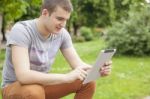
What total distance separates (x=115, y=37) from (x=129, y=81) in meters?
8.58

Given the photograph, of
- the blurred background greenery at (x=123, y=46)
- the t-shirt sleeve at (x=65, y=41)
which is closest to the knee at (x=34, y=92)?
the t-shirt sleeve at (x=65, y=41)

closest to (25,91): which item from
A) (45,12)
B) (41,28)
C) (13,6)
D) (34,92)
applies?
(34,92)

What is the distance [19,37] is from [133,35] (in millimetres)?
14304

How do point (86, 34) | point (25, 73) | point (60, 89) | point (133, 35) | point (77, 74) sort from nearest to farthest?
point (25, 73), point (77, 74), point (60, 89), point (133, 35), point (86, 34)

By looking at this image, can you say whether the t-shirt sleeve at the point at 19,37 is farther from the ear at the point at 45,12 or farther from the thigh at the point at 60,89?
the thigh at the point at 60,89

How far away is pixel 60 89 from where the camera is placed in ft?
14.0

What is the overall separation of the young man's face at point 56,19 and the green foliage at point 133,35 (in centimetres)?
1375

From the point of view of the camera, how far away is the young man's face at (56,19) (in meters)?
3.90

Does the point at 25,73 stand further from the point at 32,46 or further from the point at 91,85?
the point at 91,85

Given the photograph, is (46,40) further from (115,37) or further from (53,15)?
(115,37)

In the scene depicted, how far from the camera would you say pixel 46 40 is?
13.9ft

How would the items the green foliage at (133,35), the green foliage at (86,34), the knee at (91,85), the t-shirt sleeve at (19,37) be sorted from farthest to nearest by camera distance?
1. the green foliage at (86,34)
2. the green foliage at (133,35)
3. the knee at (91,85)
4. the t-shirt sleeve at (19,37)

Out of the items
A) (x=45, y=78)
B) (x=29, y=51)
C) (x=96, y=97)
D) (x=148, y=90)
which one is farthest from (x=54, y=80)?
(x=148, y=90)

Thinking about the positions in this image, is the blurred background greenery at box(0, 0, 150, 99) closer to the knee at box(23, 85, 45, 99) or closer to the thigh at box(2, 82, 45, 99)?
the thigh at box(2, 82, 45, 99)
